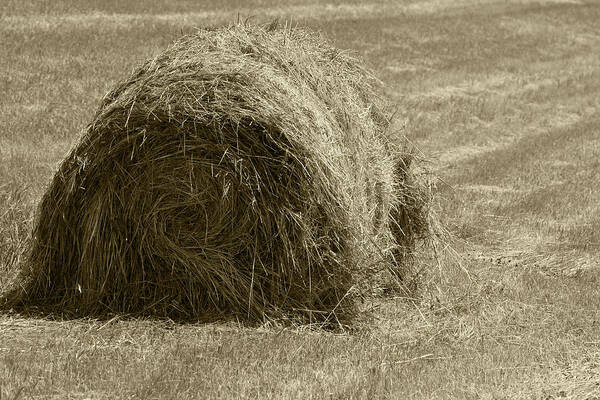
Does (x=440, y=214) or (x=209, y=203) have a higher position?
(x=209, y=203)

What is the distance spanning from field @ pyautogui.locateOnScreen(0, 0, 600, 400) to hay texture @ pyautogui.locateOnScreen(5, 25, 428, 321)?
330 mm

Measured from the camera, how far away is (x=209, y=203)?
7.59 meters

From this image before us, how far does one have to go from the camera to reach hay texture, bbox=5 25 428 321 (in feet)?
24.1

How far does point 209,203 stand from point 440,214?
4.13 metres

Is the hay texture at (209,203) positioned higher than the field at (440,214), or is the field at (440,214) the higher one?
the hay texture at (209,203)

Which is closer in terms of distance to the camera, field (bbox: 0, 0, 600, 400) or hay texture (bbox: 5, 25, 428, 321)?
field (bbox: 0, 0, 600, 400)

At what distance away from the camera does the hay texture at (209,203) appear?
7.36 m

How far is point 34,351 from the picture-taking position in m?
6.73

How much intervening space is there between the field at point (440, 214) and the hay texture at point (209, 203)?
0.33m

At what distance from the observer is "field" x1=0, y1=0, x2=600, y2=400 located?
6.57 metres

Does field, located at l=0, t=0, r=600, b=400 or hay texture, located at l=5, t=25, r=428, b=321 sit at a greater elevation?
hay texture, located at l=5, t=25, r=428, b=321

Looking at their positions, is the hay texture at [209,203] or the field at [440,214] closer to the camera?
the field at [440,214]

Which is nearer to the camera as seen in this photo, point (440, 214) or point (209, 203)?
point (209, 203)

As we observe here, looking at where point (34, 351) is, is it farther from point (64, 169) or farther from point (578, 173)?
point (578, 173)
